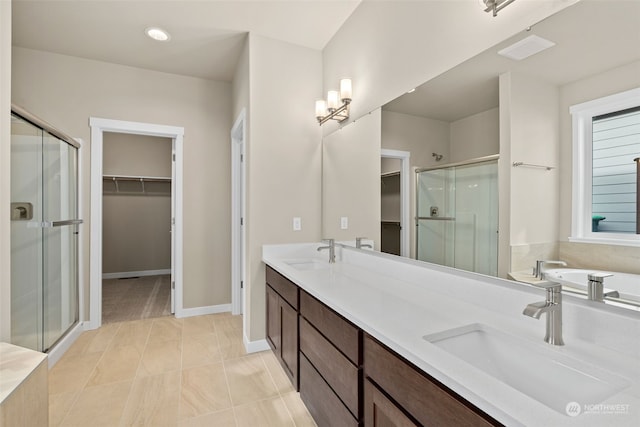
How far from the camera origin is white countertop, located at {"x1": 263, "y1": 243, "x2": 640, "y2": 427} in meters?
0.64

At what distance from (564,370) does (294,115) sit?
8.08 ft

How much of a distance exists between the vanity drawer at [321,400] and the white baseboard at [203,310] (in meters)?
2.14

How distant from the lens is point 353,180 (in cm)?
235

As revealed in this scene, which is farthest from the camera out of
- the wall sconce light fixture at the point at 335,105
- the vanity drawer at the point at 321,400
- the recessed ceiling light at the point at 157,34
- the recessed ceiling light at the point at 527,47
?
the recessed ceiling light at the point at 157,34

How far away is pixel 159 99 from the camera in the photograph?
335cm

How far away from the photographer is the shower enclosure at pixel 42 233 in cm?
211

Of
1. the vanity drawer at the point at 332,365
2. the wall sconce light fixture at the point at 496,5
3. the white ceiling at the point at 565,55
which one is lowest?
the vanity drawer at the point at 332,365

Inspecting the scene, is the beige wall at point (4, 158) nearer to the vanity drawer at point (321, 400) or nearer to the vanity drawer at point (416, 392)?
the vanity drawer at point (321, 400)

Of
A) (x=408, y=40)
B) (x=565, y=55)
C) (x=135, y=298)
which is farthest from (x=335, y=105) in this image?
(x=135, y=298)

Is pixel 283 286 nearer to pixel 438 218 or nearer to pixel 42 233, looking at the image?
pixel 438 218

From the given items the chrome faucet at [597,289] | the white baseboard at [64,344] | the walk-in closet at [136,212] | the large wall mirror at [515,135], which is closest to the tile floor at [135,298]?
the walk-in closet at [136,212]

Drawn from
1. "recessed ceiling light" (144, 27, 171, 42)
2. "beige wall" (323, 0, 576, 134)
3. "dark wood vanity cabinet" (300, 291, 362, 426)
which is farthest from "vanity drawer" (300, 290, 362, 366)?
"recessed ceiling light" (144, 27, 171, 42)

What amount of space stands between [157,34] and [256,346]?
283cm

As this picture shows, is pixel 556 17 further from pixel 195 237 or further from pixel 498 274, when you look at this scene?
pixel 195 237
